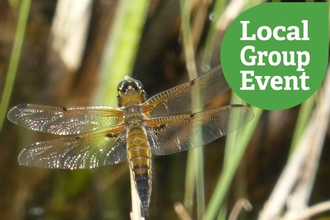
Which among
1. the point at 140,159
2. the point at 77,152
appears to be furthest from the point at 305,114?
the point at 77,152

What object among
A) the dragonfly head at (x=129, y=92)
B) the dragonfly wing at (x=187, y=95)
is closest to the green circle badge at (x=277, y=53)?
the dragonfly wing at (x=187, y=95)

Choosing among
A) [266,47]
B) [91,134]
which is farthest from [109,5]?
[266,47]

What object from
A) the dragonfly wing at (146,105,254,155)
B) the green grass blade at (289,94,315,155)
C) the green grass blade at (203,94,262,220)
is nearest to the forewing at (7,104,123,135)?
the dragonfly wing at (146,105,254,155)

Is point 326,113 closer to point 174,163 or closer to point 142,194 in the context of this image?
point 142,194

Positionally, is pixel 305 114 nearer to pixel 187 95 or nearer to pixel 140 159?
pixel 187 95

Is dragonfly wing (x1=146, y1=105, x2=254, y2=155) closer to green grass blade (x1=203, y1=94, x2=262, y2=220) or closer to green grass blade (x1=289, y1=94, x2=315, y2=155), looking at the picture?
green grass blade (x1=203, y1=94, x2=262, y2=220)
